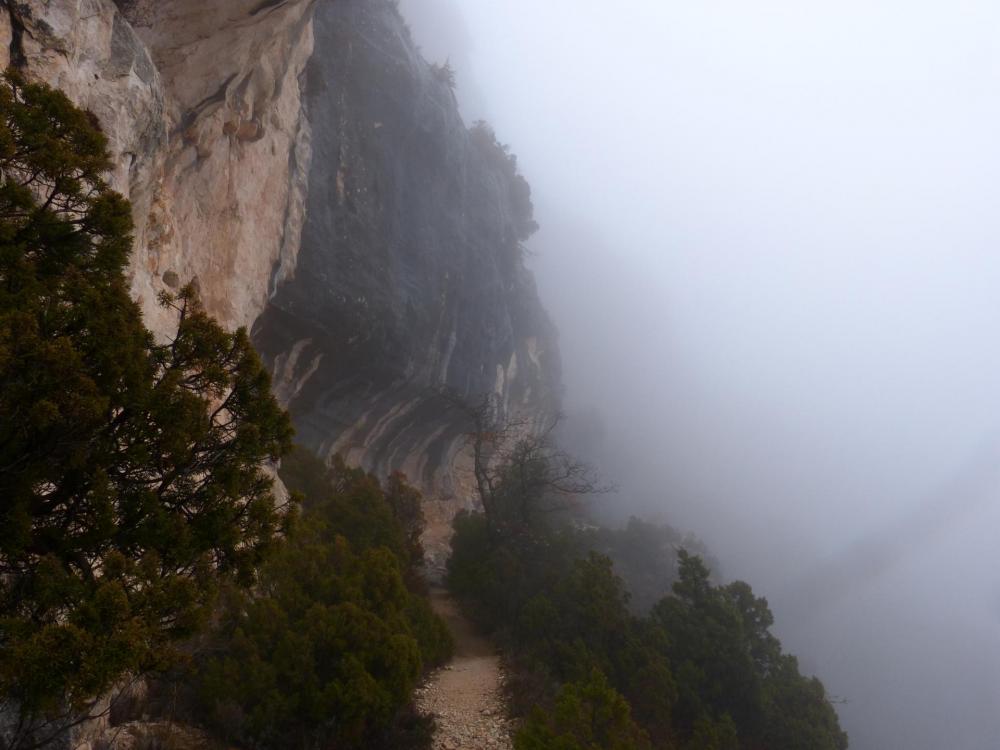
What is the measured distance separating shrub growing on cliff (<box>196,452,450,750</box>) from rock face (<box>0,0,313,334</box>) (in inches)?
181

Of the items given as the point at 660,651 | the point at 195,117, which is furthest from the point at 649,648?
the point at 195,117

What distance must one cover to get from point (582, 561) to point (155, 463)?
489 inches

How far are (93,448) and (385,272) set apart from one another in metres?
16.0

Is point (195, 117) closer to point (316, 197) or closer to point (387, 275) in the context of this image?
point (316, 197)

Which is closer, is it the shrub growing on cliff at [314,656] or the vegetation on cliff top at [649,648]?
the shrub growing on cliff at [314,656]

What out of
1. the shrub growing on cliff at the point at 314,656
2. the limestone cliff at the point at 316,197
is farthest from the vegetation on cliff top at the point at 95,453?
the limestone cliff at the point at 316,197

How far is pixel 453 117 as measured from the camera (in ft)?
83.5

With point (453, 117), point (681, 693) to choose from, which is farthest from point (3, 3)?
point (453, 117)

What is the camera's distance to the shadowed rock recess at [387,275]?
54.2ft

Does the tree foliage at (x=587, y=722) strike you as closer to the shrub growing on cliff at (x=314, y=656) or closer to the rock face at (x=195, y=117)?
the shrub growing on cliff at (x=314, y=656)

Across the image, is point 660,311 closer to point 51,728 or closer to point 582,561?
point 582,561

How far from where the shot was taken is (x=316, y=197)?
53.6 ft

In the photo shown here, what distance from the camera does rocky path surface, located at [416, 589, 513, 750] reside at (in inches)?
335

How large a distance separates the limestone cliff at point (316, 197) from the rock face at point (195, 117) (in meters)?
0.03
